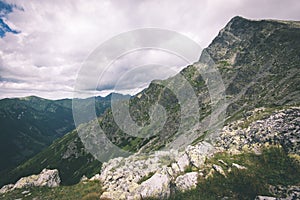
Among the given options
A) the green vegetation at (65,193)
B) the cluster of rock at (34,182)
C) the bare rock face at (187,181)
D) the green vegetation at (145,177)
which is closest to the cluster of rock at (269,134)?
the bare rock face at (187,181)

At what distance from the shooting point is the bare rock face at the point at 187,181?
153 feet

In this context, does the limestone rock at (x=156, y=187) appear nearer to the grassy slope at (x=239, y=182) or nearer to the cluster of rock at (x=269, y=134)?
the grassy slope at (x=239, y=182)

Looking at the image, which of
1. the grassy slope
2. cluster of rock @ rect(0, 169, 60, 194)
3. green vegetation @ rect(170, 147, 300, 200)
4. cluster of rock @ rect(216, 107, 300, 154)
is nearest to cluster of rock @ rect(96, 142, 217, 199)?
the grassy slope

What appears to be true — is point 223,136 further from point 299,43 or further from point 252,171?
point 299,43

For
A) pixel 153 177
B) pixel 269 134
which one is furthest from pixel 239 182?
pixel 269 134

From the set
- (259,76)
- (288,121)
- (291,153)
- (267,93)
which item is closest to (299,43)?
(259,76)

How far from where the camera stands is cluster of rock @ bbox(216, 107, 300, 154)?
203 ft

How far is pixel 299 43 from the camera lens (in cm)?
18588

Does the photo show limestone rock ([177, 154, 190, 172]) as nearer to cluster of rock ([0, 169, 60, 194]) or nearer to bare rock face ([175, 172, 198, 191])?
bare rock face ([175, 172, 198, 191])

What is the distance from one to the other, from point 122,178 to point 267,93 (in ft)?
429

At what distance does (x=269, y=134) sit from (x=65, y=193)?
59549 millimetres

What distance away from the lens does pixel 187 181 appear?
47781mm

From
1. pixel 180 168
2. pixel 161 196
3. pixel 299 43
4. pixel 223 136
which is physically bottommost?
pixel 161 196

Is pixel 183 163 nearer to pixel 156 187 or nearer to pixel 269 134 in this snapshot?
pixel 156 187
